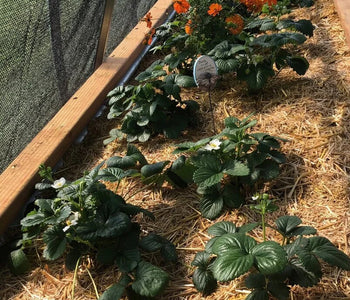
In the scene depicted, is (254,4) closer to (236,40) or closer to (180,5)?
(236,40)

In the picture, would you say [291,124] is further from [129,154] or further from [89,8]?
[89,8]

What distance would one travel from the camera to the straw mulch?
4.74 ft

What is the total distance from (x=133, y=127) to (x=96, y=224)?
0.80 meters

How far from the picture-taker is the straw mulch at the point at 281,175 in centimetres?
144

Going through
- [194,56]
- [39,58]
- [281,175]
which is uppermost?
[39,58]

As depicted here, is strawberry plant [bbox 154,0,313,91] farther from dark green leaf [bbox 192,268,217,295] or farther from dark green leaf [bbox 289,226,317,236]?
dark green leaf [bbox 192,268,217,295]

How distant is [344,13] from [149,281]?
2.19m

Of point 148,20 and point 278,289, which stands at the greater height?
point 148,20

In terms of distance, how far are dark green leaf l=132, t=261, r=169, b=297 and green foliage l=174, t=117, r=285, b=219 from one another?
1.11ft

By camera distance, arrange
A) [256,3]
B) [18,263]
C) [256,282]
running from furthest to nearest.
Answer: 1. [256,3]
2. [18,263]
3. [256,282]

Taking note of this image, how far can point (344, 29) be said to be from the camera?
8.43ft

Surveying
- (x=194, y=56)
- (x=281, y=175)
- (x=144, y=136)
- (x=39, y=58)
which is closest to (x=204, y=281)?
(x=281, y=175)

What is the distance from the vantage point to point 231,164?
1.55 meters

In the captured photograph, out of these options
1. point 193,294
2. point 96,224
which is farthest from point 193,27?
point 193,294
